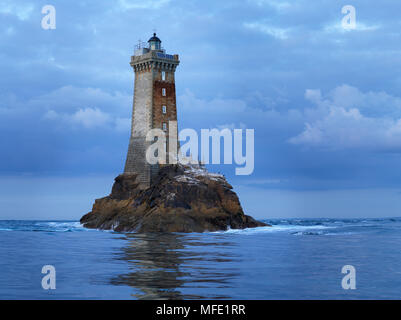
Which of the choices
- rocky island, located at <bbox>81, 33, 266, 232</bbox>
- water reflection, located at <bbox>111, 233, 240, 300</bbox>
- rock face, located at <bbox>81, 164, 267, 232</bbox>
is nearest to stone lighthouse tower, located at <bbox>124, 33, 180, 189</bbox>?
rocky island, located at <bbox>81, 33, 266, 232</bbox>

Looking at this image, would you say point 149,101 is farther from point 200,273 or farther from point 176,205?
point 200,273

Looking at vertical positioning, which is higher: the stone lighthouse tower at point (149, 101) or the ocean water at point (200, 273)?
the stone lighthouse tower at point (149, 101)

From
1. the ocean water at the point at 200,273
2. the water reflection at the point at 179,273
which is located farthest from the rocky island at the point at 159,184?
the water reflection at the point at 179,273

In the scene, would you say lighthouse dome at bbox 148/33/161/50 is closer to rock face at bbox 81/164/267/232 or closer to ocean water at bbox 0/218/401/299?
rock face at bbox 81/164/267/232

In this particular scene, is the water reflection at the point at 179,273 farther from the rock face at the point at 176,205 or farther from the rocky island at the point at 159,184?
the rocky island at the point at 159,184

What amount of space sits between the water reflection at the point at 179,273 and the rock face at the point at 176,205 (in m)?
26.2

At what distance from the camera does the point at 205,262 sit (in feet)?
96.6

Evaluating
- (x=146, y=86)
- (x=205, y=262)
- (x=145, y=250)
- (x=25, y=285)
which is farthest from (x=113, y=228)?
(x=25, y=285)

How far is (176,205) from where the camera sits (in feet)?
214

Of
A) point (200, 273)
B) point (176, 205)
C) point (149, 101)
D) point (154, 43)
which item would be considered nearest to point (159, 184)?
point (176, 205)

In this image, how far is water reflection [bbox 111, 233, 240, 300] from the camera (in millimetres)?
19719

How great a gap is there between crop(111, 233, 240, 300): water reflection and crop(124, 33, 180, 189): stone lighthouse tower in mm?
37699

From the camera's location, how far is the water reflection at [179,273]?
19719 mm
